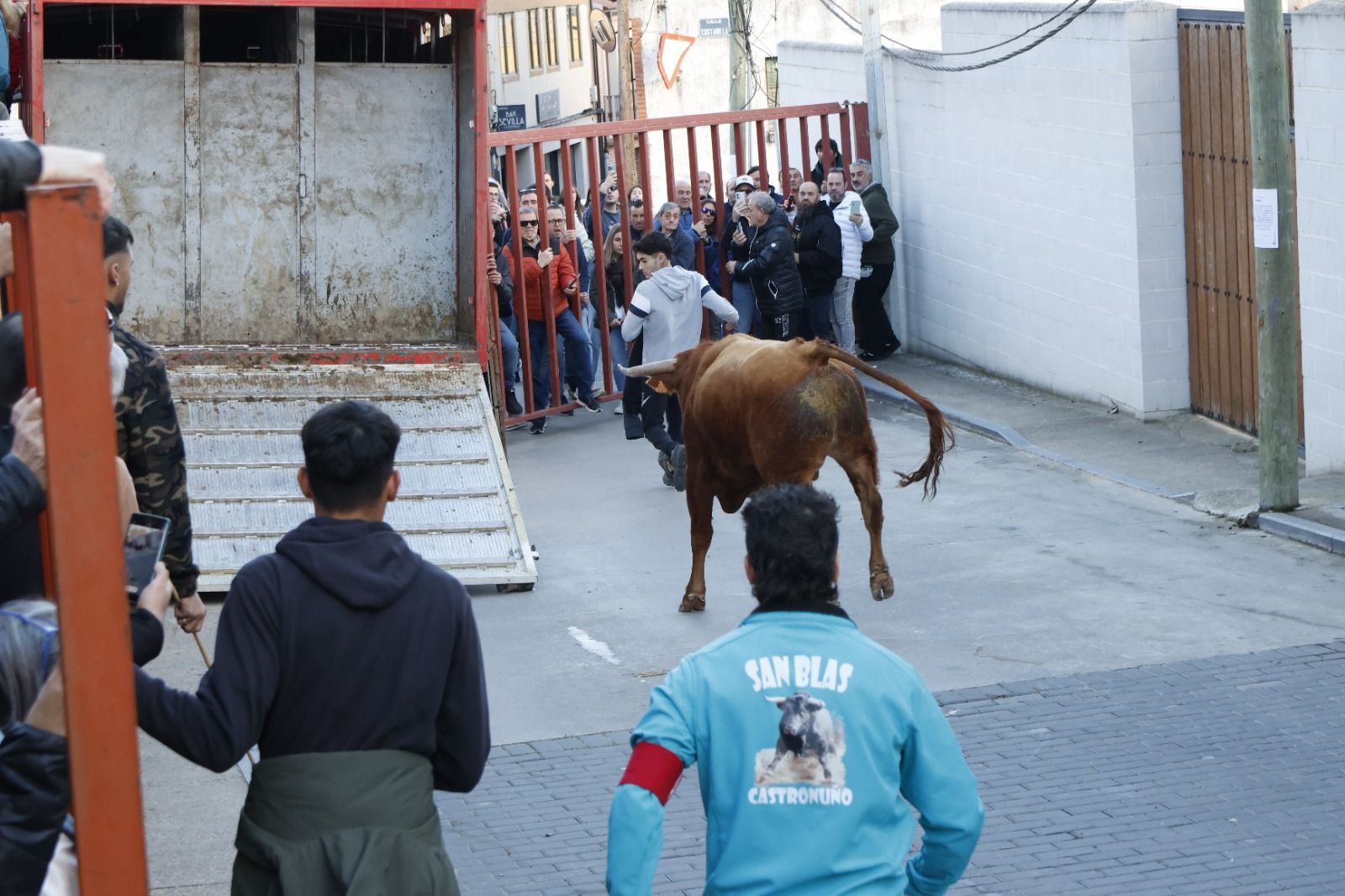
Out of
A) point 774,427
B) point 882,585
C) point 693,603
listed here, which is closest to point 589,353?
point 693,603

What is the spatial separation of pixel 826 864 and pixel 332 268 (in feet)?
32.6

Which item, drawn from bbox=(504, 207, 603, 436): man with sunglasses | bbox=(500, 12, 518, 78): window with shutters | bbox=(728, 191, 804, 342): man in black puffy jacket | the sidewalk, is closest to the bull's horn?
the sidewalk

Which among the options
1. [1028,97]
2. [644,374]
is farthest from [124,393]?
[1028,97]

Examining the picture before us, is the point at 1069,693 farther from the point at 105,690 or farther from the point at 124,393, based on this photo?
the point at 105,690

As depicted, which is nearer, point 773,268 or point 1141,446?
point 1141,446

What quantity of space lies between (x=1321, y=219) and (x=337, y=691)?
375 inches

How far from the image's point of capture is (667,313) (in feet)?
41.6

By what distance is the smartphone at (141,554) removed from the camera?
3578 mm

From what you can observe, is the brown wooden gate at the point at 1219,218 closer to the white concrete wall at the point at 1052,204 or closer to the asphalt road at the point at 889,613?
the white concrete wall at the point at 1052,204

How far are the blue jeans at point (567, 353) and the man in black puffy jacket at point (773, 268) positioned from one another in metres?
1.60

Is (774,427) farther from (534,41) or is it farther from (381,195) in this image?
(534,41)

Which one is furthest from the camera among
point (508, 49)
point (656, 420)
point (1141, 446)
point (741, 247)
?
point (508, 49)

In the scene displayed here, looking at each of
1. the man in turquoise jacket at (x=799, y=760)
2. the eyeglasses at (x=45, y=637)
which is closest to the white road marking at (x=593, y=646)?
the man in turquoise jacket at (x=799, y=760)

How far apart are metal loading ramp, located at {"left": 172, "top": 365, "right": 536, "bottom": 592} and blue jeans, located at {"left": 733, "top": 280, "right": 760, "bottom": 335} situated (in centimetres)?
533
